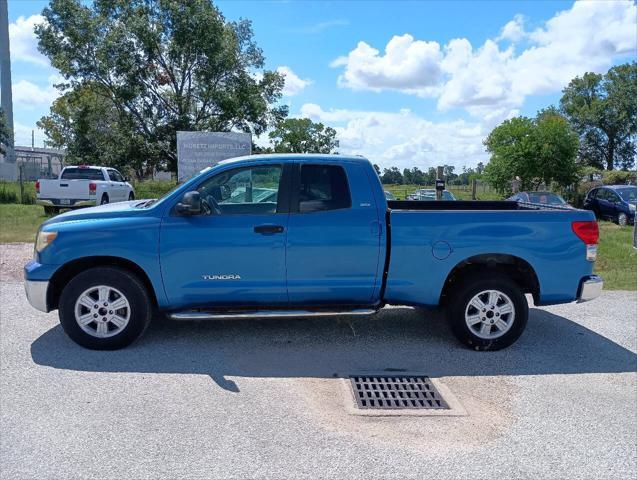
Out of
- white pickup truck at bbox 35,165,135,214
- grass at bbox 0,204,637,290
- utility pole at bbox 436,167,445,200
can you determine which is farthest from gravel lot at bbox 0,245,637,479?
white pickup truck at bbox 35,165,135,214

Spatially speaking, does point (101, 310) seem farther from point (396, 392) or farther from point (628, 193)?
point (628, 193)

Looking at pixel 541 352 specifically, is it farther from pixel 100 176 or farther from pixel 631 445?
pixel 100 176

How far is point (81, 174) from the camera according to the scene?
62.3 feet

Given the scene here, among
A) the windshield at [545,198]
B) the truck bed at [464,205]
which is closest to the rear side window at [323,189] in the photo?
the truck bed at [464,205]

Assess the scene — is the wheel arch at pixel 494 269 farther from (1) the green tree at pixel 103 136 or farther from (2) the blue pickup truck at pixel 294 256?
(1) the green tree at pixel 103 136

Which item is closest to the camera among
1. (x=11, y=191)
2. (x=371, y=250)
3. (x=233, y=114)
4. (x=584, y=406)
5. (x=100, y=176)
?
(x=584, y=406)

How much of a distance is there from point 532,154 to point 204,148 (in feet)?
67.8

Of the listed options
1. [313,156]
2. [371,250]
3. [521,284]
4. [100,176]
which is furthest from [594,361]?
[100,176]

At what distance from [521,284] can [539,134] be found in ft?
84.7

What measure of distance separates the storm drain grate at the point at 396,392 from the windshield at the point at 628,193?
66.3ft

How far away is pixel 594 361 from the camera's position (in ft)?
18.2

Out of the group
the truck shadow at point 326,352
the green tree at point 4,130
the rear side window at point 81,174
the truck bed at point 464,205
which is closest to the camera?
the truck shadow at point 326,352

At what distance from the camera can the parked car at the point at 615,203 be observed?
2138 cm

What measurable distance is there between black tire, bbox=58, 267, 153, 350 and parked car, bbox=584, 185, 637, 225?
20080mm
